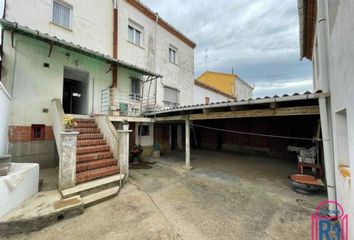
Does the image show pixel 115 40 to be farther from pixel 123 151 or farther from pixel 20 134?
pixel 123 151

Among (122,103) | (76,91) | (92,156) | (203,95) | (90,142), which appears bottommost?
(92,156)

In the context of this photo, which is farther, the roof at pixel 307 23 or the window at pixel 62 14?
the window at pixel 62 14

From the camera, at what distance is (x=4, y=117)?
4570 millimetres

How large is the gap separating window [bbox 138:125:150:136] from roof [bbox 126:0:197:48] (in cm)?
691

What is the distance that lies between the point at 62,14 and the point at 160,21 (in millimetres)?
5802

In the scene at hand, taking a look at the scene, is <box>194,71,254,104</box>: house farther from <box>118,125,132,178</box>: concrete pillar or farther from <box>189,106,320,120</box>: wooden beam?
<box>118,125,132,178</box>: concrete pillar

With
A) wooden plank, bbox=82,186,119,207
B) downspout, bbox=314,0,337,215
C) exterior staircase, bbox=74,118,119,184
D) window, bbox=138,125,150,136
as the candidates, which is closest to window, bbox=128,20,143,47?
window, bbox=138,125,150,136

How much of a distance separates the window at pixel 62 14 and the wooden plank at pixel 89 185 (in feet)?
21.2

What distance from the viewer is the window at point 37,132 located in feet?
18.3

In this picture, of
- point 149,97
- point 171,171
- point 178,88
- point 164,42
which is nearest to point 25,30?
point 149,97

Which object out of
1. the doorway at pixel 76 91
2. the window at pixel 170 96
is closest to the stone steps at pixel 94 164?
the doorway at pixel 76 91

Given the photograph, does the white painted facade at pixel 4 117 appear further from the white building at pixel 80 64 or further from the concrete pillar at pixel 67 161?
the concrete pillar at pixel 67 161

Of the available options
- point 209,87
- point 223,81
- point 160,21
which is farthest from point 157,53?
point 223,81

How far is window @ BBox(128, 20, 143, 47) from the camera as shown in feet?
29.2
